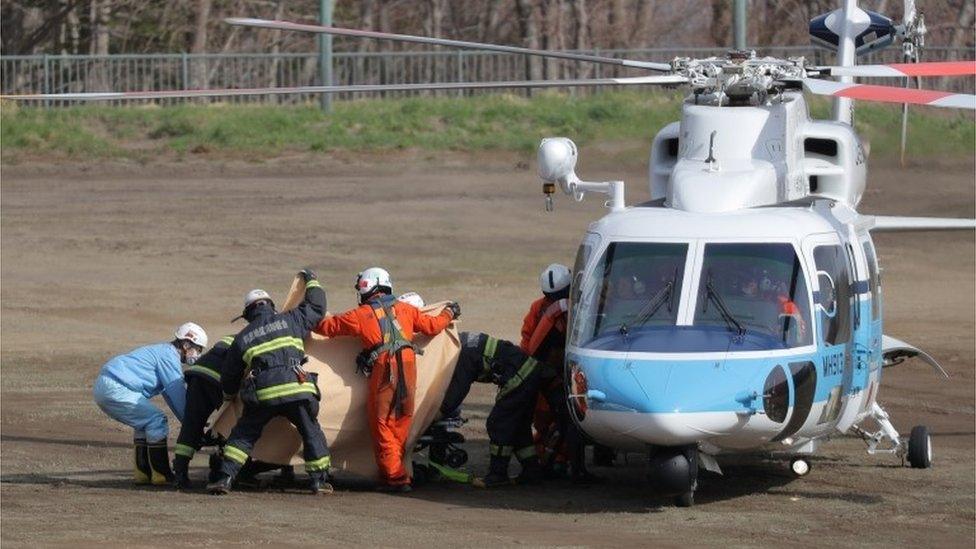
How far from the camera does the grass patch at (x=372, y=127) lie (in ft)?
102

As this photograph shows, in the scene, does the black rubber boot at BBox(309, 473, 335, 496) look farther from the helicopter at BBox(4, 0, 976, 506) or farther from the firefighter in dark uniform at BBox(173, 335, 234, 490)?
the helicopter at BBox(4, 0, 976, 506)

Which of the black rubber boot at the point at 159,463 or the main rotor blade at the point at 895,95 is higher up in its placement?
the main rotor blade at the point at 895,95

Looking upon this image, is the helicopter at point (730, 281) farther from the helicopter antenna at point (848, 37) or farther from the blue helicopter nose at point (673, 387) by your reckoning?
the helicopter antenna at point (848, 37)

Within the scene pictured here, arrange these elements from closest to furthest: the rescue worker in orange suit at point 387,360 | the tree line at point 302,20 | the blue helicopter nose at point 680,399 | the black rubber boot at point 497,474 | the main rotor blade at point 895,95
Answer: the main rotor blade at point 895,95, the blue helicopter nose at point 680,399, the rescue worker in orange suit at point 387,360, the black rubber boot at point 497,474, the tree line at point 302,20

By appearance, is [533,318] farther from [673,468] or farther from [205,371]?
[205,371]

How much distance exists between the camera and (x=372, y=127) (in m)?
32.2

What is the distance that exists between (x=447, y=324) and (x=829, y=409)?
2794 millimetres

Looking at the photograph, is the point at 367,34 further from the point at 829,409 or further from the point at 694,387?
the point at 829,409

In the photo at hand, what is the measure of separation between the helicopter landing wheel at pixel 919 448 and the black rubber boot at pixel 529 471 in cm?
301

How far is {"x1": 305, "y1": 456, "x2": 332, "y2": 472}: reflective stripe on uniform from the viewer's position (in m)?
12.2

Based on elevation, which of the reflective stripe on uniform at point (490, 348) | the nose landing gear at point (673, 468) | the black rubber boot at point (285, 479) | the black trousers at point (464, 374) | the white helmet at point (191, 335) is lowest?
the black rubber boot at point (285, 479)

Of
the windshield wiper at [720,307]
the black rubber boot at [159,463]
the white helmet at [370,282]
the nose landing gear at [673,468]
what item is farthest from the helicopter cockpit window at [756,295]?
the black rubber boot at [159,463]

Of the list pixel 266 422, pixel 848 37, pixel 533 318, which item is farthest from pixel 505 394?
pixel 848 37

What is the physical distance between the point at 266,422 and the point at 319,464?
1.57ft
